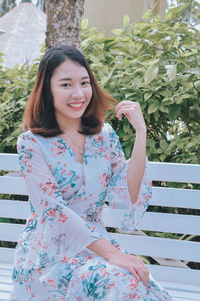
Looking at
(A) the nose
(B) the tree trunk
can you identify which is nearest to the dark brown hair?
(A) the nose

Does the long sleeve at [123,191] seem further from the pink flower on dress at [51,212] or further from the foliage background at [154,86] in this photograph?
the foliage background at [154,86]

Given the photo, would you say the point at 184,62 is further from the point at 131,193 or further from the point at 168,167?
the point at 131,193

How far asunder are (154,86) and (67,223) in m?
1.34

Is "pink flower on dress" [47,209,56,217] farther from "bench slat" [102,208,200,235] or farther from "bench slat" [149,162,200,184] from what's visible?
"bench slat" [149,162,200,184]

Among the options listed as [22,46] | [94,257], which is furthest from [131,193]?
[22,46]

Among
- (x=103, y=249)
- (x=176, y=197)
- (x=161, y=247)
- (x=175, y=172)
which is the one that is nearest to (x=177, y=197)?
(x=176, y=197)

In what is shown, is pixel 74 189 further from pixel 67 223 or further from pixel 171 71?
pixel 171 71

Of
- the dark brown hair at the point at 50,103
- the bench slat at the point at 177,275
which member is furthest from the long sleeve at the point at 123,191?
the bench slat at the point at 177,275

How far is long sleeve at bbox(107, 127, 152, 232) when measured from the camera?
2.14 metres

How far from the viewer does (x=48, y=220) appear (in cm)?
191

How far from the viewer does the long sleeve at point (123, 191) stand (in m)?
2.14

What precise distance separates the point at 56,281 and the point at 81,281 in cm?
12

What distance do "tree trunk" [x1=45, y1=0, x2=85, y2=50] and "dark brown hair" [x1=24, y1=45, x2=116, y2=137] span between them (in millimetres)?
992

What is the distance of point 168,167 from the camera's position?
243cm
